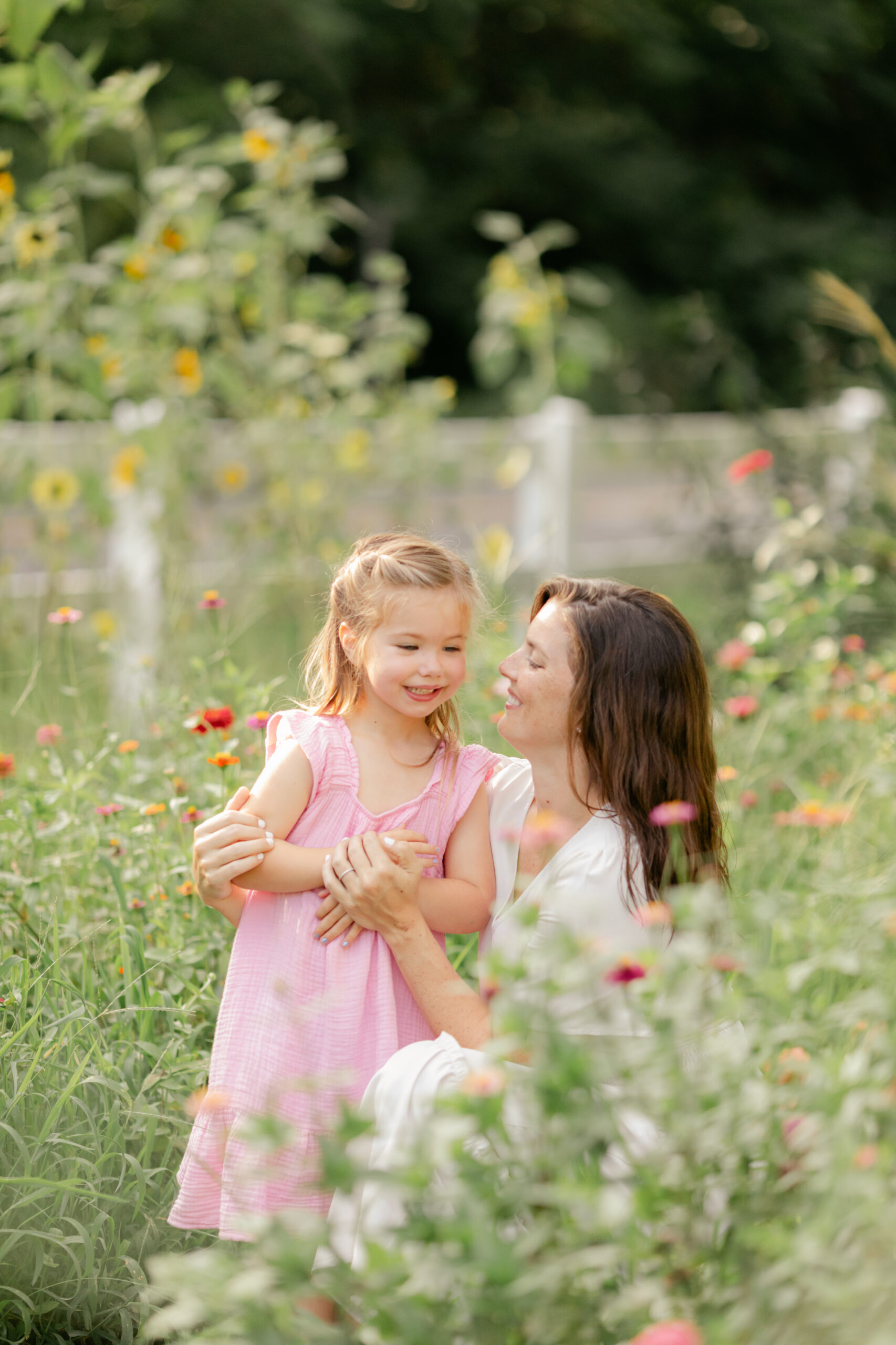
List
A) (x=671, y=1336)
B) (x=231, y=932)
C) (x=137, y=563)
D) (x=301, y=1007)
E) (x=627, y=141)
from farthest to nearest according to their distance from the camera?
(x=627, y=141), (x=137, y=563), (x=231, y=932), (x=301, y=1007), (x=671, y=1336)

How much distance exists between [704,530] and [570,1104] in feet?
17.1

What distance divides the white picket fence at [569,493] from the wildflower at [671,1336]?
351 cm

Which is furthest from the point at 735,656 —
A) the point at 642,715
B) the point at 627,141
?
the point at 627,141

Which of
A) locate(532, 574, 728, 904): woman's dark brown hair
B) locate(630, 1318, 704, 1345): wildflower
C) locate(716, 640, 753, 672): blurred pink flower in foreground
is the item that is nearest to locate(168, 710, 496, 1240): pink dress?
locate(532, 574, 728, 904): woman's dark brown hair

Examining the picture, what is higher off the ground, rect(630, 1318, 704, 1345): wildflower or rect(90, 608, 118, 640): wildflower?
rect(630, 1318, 704, 1345): wildflower

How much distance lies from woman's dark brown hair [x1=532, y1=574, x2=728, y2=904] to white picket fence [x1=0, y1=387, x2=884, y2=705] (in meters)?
2.60

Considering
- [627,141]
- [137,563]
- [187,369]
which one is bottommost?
[627,141]

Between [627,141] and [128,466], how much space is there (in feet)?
35.4

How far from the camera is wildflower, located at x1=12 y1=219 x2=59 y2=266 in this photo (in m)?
3.71

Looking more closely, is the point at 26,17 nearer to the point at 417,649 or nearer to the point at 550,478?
the point at 417,649

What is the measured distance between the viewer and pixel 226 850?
5.72 feet

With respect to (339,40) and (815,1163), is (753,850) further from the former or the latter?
(339,40)

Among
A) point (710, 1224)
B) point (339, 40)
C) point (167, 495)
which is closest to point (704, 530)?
point (167, 495)

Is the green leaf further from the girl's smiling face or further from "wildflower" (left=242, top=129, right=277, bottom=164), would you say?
"wildflower" (left=242, top=129, right=277, bottom=164)
